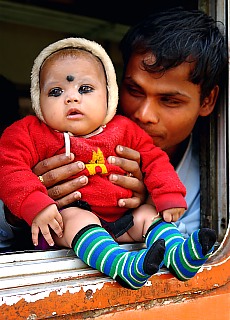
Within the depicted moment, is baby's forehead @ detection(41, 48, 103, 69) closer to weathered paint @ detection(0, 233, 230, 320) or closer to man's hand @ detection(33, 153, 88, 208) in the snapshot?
man's hand @ detection(33, 153, 88, 208)

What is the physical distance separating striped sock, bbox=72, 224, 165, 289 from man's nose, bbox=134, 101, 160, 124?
0.63 meters

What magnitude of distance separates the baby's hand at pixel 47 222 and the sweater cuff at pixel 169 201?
13.0 inches

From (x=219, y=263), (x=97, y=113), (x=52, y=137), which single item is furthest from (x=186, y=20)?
(x=219, y=263)

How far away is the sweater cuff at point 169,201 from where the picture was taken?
61.9 inches

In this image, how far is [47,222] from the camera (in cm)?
142

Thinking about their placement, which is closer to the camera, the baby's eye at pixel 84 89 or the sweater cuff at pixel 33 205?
the sweater cuff at pixel 33 205

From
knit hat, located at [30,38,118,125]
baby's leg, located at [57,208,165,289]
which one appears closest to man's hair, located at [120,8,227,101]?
knit hat, located at [30,38,118,125]

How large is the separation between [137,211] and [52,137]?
0.38 meters

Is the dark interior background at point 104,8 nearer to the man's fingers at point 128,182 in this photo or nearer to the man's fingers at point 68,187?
the man's fingers at point 128,182

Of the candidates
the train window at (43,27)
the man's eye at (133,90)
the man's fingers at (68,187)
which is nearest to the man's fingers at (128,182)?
the man's fingers at (68,187)

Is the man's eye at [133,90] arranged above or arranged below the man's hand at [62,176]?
above

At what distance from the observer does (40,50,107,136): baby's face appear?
162 cm

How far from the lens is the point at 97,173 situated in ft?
5.33

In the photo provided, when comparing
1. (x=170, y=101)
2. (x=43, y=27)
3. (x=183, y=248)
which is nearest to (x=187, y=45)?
(x=170, y=101)
